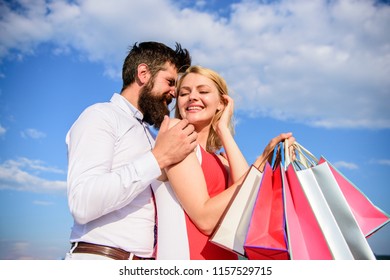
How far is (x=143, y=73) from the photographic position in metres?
3.67

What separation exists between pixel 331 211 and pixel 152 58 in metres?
2.25

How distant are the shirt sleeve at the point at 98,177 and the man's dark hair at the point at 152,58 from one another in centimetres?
120

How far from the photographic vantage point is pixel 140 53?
3.79 meters

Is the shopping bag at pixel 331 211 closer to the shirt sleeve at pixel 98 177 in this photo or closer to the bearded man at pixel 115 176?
the bearded man at pixel 115 176

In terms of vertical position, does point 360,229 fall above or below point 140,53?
below

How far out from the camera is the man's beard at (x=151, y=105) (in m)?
3.48

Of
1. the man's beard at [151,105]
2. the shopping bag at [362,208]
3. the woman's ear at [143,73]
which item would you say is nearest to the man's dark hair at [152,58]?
the woman's ear at [143,73]

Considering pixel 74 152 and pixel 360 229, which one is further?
pixel 74 152

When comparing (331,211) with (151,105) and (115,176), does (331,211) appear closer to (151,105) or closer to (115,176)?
(115,176)

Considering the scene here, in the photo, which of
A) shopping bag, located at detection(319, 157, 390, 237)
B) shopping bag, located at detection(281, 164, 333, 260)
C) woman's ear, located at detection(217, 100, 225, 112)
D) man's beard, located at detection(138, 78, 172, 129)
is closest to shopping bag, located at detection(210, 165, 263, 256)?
shopping bag, located at detection(281, 164, 333, 260)
